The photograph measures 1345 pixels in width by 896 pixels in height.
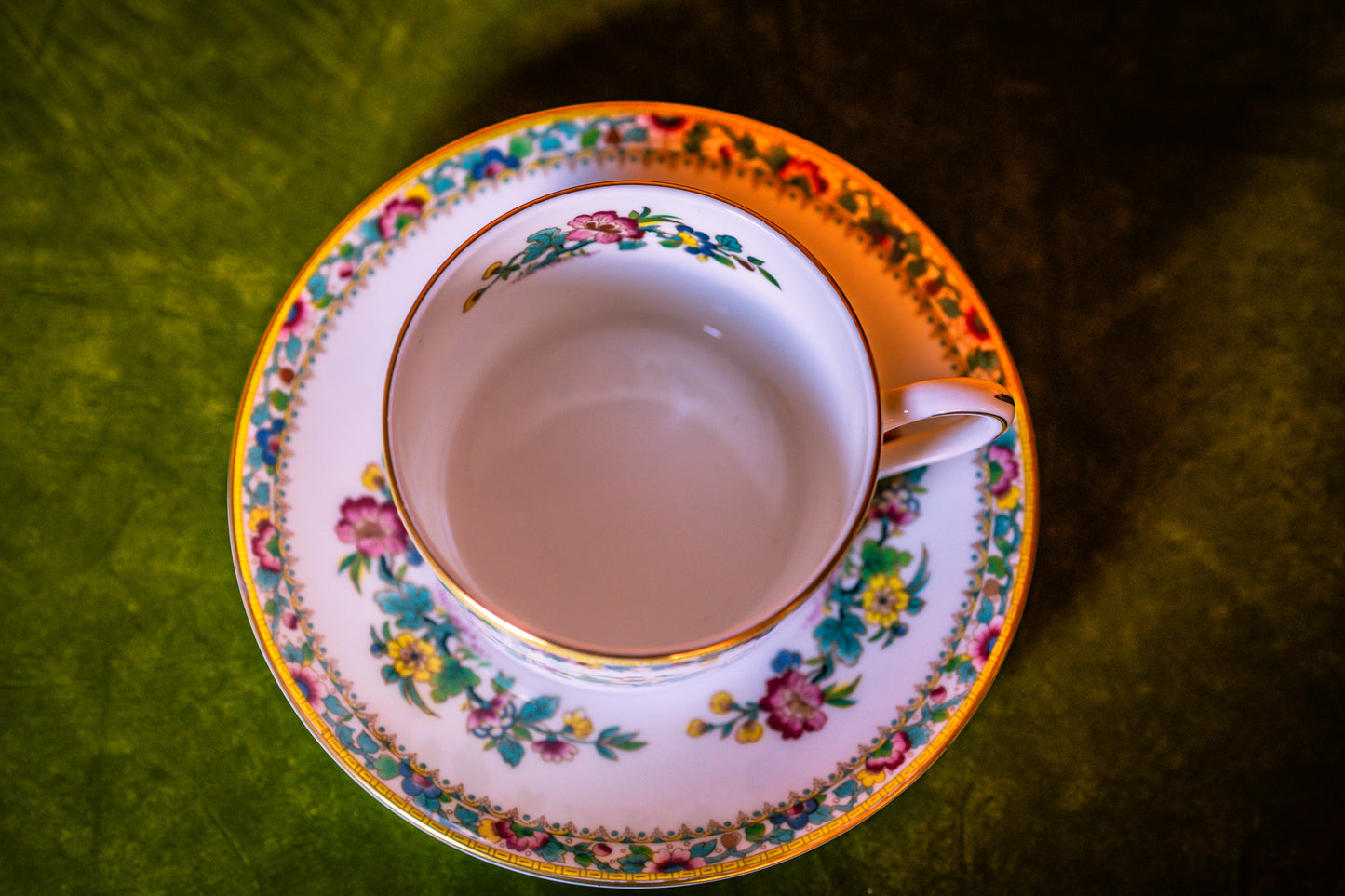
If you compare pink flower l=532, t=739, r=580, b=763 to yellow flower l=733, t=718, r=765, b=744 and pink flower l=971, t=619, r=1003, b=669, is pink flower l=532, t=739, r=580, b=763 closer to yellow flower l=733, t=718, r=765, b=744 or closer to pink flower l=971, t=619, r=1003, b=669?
yellow flower l=733, t=718, r=765, b=744

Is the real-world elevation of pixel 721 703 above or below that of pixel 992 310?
below

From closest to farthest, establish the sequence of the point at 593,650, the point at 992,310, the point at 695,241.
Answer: the point at 593,650 < the point at 695,241 < the point at 992,310

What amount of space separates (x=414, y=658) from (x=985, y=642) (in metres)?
0.33

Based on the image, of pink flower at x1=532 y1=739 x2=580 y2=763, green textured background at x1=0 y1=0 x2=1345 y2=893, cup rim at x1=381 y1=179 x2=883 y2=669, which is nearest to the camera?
cup rim at x1=381 y1=179 x2=883 y2=669

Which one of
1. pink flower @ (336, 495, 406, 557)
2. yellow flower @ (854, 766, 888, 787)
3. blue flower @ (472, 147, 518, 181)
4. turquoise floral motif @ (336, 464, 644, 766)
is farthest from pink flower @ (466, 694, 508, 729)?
blue flower @ (472, 147, 518, 181)

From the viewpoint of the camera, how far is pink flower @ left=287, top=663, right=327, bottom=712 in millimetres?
478

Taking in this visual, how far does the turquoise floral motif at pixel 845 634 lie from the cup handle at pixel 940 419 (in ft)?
0.16

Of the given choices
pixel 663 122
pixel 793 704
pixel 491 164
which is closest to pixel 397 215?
pixel 491 164

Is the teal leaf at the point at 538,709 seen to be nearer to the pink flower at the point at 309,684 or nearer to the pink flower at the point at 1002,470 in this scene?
the pink flower at the point at 309,684

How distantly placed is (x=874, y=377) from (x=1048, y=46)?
0.45 metres

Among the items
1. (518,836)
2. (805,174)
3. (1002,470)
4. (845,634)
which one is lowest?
(518,836)

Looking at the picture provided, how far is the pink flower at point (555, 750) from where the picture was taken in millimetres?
497

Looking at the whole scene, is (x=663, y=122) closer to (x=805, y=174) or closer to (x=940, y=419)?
(x=805, y=174)

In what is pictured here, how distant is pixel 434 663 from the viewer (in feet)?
1.66
